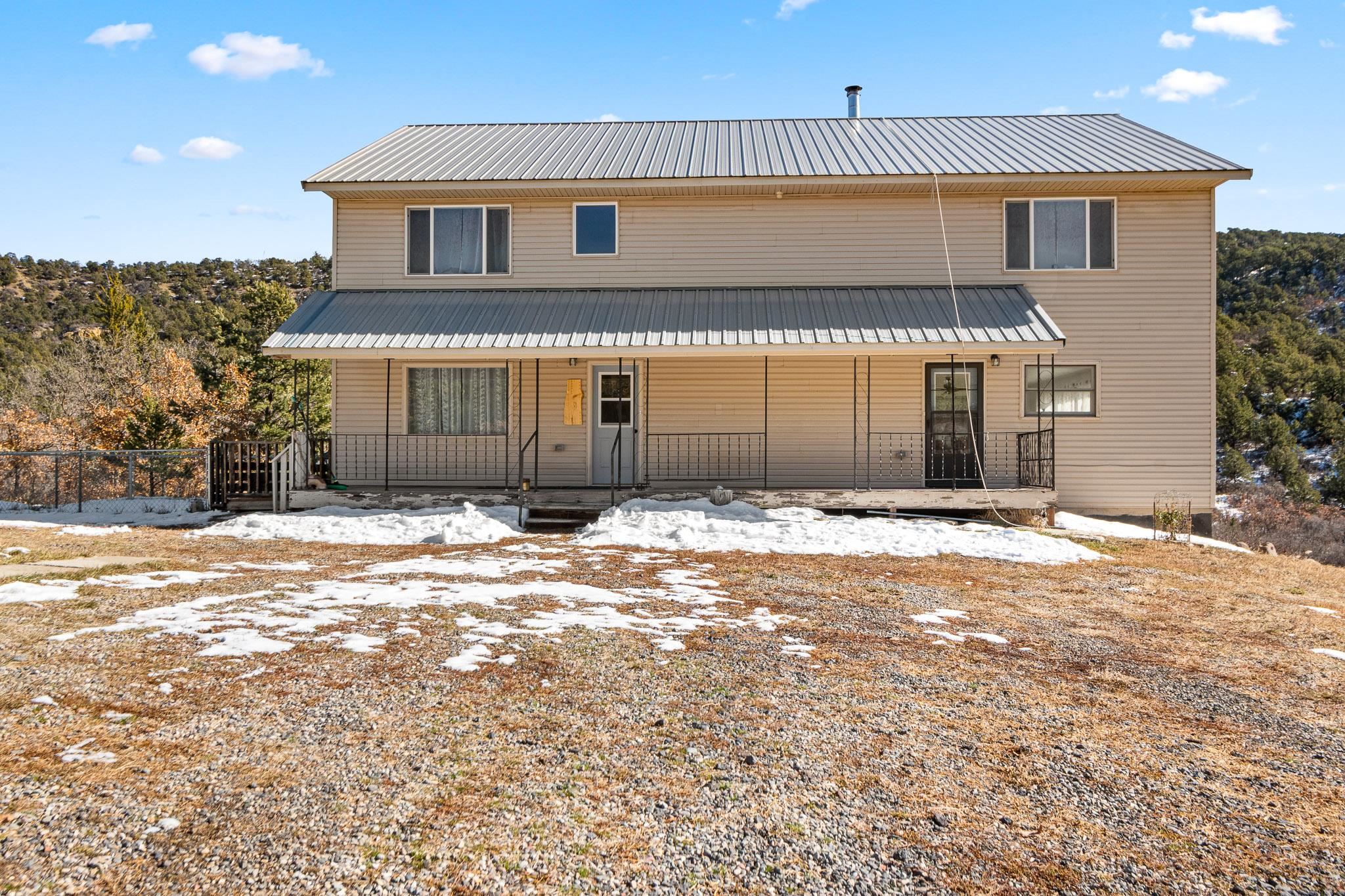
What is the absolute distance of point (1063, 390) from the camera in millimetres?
14148

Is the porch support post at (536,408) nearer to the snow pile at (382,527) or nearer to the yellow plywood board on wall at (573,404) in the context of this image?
the yellow plywood board on wall at (573,404)

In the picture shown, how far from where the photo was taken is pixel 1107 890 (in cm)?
286

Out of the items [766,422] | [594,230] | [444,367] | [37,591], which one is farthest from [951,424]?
[37,591]

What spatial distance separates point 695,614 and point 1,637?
4.50 meters

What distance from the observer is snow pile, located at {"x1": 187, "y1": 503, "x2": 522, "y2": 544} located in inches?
441

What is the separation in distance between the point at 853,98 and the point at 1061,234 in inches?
241

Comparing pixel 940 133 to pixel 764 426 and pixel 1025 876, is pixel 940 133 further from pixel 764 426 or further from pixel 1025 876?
pixel 1025 876

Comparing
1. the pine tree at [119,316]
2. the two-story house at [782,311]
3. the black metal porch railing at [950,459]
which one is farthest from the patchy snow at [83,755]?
the pine tree at [119,316]

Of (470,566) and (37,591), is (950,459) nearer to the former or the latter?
(470,566)

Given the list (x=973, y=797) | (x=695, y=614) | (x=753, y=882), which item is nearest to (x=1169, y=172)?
(x=695, y=614)

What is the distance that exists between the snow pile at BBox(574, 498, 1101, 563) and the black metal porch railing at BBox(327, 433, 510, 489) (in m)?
3.22

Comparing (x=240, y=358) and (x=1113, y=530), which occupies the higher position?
(x=240, y=358)

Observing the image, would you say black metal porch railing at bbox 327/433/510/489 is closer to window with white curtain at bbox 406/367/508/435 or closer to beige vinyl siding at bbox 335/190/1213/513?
window with white curtain at bbox 406/367/508/435

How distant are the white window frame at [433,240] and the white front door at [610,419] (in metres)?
2.37
